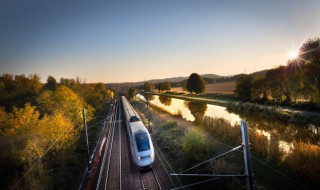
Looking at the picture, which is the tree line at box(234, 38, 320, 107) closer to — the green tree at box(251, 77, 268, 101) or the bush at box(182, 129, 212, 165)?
the green tree at box(251, 77, 268, 101)

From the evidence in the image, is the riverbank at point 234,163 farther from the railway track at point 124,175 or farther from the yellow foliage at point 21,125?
the yellow foliage at point 21,125

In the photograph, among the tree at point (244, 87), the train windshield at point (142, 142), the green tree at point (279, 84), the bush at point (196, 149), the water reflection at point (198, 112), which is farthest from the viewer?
the tree at point (244, 87)

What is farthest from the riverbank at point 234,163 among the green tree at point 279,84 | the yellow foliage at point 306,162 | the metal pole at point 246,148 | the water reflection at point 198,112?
the green tree at point 279,84

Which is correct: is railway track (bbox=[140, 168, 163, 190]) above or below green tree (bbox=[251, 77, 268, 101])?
below

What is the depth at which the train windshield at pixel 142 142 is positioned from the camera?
15561 millimetres

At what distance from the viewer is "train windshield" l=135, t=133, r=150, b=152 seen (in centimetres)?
1556

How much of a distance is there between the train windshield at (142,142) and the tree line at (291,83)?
3197 cm

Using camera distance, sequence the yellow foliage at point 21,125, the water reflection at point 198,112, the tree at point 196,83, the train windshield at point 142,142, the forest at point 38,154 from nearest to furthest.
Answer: the forest at point 38,154 < the train windshield at point 142,142 < the yellow foliage at point 21,125 < the water reflection at point 198,112 < the tree at point 196,83

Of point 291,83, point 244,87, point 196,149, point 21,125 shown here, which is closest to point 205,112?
point 244,87

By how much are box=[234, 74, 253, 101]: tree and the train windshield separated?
141ft

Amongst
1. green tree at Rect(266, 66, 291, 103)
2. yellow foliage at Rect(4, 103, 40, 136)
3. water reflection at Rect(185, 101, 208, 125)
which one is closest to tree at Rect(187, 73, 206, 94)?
water reflection at Rect(185, 101, 208, 125)

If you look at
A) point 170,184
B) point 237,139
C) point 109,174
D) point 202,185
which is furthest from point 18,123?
point 237,139

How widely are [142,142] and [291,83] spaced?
39.1 m

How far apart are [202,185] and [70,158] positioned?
14815 millimetres
